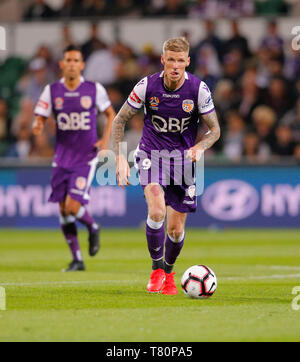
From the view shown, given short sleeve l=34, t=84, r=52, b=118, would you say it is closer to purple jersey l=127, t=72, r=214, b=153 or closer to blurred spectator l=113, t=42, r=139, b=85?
purple jersey l=127, t=72, r=214, b=153

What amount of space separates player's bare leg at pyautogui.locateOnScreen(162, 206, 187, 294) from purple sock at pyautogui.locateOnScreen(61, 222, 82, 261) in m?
2.54

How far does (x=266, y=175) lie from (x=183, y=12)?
18.2 ft

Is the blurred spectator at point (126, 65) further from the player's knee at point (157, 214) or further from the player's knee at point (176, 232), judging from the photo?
the player's knee at point (157, 214)

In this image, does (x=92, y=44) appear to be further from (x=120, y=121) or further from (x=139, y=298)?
(x=139, y=298)

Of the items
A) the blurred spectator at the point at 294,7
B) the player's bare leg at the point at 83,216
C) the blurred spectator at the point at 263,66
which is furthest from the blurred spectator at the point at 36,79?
the player's bare leg at the point at 83,216

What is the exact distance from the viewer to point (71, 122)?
36.2ft

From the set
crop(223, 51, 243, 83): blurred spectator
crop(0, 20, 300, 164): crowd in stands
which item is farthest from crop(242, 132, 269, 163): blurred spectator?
crop(223, 51, 243, 83): blurred spectator

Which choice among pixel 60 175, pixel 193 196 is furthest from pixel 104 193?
pixel 193 196

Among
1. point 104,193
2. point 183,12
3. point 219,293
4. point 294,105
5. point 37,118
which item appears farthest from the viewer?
point 183,12

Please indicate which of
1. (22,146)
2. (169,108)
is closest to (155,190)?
(169,108)

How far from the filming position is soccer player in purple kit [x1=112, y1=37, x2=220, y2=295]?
8062 mm

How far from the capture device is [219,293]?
8.14 metres

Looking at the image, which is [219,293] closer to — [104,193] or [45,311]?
[45,311]

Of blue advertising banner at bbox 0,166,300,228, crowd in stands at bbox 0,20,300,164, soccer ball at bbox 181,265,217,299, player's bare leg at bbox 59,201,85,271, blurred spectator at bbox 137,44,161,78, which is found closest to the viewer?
soccer ball at bbox 181,265,217,299
